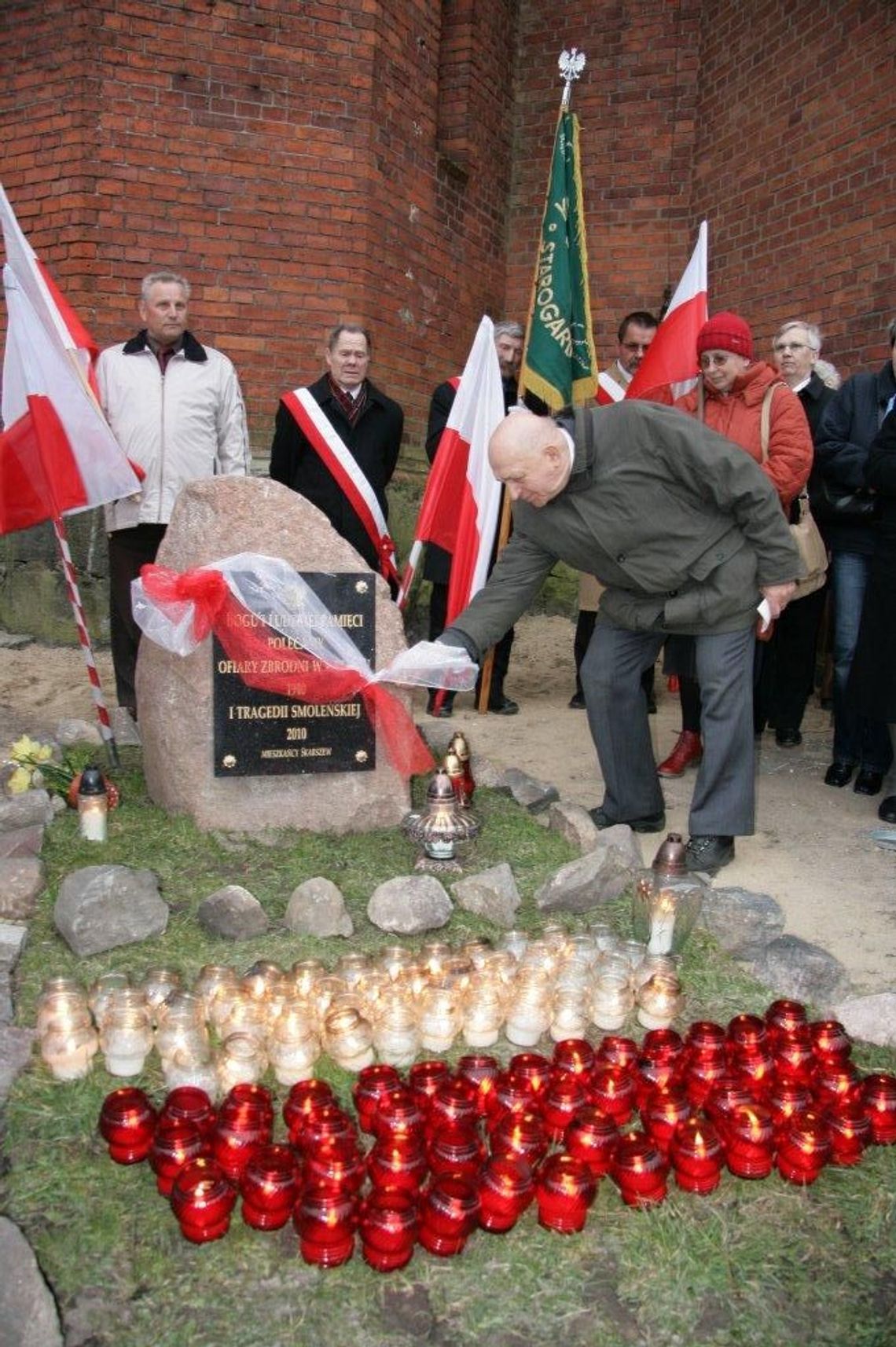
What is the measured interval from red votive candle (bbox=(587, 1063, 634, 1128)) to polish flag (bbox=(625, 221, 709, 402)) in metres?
3.46

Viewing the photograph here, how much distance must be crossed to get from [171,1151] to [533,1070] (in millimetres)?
751

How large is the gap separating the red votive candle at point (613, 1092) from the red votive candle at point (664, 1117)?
0.05 meters

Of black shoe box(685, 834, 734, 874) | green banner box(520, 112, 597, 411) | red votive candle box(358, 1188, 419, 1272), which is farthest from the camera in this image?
green banner box(520, 112, 597, 411)

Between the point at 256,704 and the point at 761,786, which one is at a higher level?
the point at 256,704

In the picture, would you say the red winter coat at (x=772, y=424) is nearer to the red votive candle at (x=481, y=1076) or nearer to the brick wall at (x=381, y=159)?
the brick wall at (x=381, y=159)

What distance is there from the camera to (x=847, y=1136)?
2229 mm

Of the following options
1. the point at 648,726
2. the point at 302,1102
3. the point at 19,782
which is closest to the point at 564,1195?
the point at 302,1102

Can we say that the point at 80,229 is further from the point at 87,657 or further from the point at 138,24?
the point at 87,657

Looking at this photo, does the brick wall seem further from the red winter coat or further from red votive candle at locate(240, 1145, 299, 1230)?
red votive candle at locate(240, 1145, 299, 1230)

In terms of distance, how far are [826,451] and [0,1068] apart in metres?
4.00

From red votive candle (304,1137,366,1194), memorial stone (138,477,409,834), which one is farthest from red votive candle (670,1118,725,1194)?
memorial stone (138,477,409,834)

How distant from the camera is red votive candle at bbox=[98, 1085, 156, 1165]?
83.4 inches

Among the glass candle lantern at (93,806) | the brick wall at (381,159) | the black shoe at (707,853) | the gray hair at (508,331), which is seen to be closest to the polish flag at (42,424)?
the glass candle lantern at (93,806)

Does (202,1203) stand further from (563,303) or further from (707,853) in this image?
(563,303)
